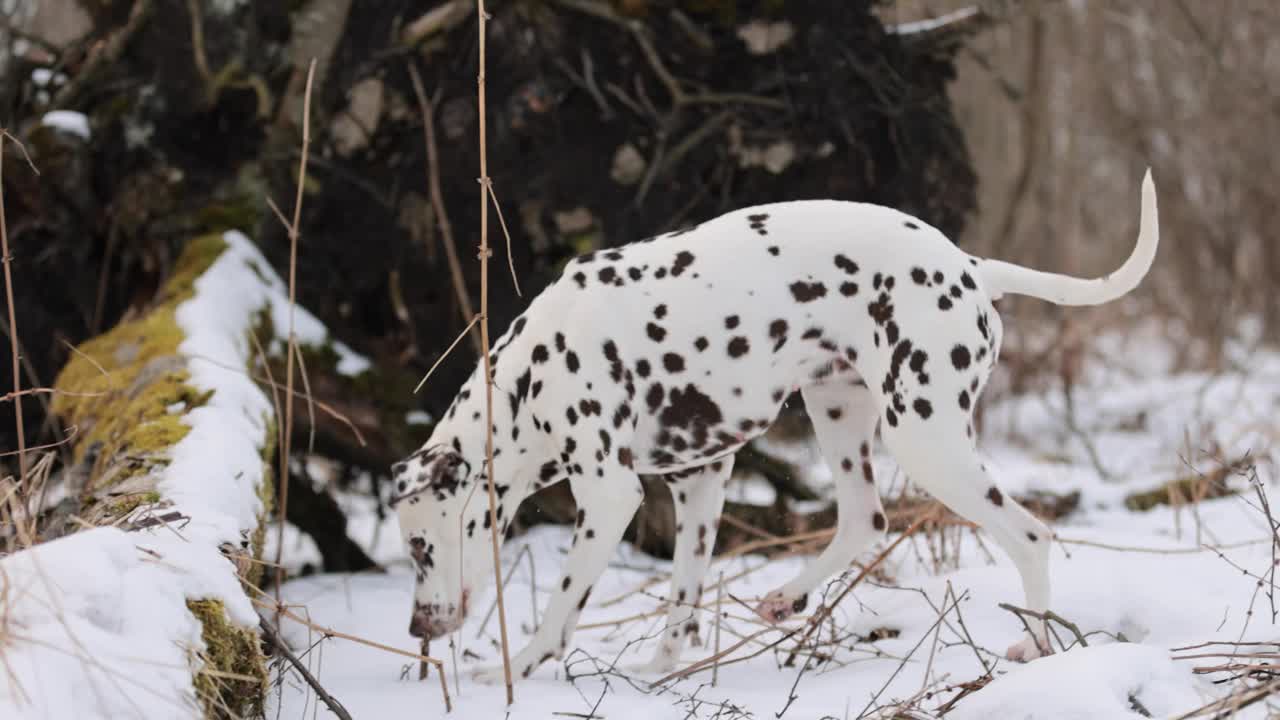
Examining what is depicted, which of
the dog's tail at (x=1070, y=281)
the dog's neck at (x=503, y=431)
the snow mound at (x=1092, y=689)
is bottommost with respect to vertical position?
the snow mound at (x=1092, y=689)

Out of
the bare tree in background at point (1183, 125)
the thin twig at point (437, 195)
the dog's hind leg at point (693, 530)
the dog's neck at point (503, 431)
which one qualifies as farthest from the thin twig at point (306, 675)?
the bare tree in background at point (1183, 125)

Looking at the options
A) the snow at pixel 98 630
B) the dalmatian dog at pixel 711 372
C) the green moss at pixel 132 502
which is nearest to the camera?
the snow at pixel 98 630

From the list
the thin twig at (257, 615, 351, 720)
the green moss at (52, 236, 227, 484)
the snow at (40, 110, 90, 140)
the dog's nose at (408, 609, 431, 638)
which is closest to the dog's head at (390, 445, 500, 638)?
the dog's nose at (408, 609, 431, 638)

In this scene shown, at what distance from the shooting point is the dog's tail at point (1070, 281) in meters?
3.91

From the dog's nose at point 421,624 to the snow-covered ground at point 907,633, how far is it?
163 millimetres

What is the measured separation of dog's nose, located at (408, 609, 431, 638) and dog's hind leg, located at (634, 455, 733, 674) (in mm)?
809

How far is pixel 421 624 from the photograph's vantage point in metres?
4.21

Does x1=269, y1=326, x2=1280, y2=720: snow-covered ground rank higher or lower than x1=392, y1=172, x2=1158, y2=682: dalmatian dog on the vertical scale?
lower

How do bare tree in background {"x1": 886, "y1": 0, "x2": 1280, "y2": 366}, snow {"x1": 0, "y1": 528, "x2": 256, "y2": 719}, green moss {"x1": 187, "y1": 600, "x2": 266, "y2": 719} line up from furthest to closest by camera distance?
bare tree in background {"x1": 886, "y1": 0, "x2": 1280, "y2": 366}, green moss {"x1": 187, "y1": 600, "x2": 266, "y2": 719}, snow {"x1": 0, "y1": 528, "x2": 256, "y2": 719}

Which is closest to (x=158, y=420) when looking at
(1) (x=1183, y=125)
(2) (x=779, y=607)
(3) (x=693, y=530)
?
(3) (x=693, y=530)

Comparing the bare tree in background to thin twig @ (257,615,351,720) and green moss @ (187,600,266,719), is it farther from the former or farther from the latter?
green moss @ (187,600,266,719)

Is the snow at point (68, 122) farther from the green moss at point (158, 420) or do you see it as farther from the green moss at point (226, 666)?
the green moss at point (226, 666)

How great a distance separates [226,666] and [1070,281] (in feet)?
9.43

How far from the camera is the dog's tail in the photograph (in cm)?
391
